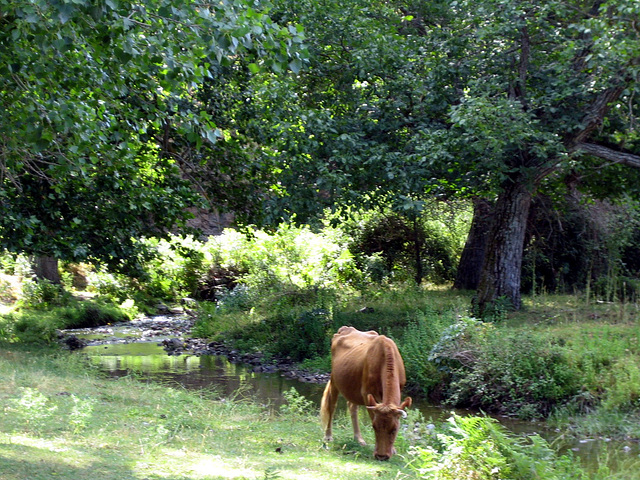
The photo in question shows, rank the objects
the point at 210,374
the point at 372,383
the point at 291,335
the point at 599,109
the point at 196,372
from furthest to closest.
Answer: the point at 291,335, the point at 196,372, the point at 210,374, the point at 599,109, the point at 372,383

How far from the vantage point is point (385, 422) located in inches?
320

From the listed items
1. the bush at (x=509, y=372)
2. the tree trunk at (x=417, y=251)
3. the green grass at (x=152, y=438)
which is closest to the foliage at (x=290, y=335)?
the bush at (x=509, y=372)

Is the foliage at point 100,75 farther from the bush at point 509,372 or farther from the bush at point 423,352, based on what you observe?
the bush at point 509,372

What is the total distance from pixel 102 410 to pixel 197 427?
57.4 inches

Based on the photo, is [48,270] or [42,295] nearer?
[42,295]

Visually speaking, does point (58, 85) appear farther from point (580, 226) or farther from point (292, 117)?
point (580, 226)

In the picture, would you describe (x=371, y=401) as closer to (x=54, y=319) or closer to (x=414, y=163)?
(x=414, y=163)

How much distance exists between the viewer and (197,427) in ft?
30.4

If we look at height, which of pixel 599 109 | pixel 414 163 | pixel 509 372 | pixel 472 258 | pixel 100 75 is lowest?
pixel 509 372

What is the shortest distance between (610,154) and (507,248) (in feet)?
10.8

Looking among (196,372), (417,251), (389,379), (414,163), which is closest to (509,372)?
(414,163)

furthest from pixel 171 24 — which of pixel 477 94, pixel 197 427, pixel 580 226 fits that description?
pixel 580 226

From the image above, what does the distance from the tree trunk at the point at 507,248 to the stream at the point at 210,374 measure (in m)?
4.21

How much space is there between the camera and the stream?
37.2ft
